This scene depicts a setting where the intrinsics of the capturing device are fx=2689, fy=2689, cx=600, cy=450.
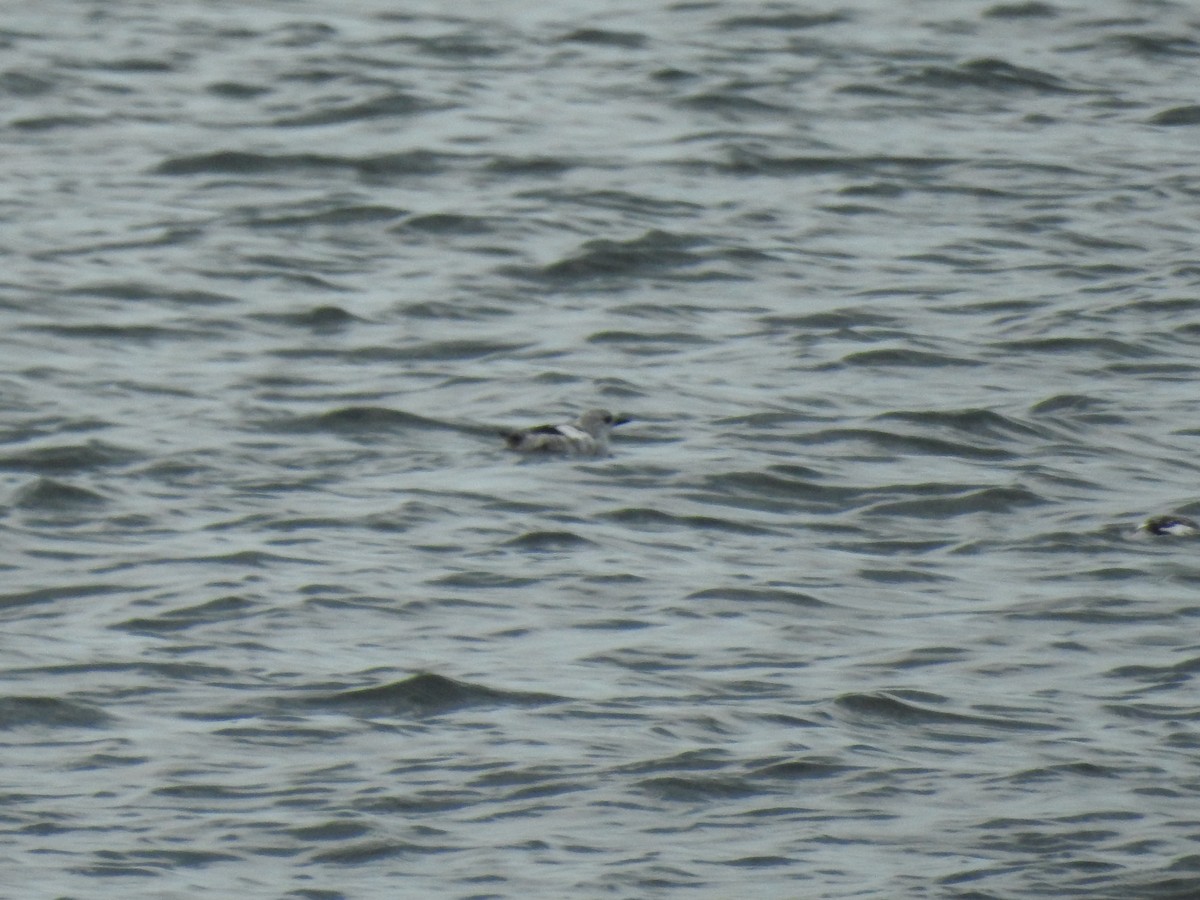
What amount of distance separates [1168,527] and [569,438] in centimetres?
279

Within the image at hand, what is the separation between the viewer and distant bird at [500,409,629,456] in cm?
1253

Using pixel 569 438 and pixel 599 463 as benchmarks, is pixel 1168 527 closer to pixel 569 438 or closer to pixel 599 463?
pixel 599 463

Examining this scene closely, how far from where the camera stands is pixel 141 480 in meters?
12.1

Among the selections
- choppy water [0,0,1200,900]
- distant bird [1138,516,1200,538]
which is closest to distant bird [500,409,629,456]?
choppy water [0,0,1200,900]

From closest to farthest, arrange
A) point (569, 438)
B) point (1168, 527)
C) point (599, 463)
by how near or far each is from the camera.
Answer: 1. point (1168, 527)
2. point (569, 438)
3. point (599, 463)

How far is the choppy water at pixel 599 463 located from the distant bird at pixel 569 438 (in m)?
0.10

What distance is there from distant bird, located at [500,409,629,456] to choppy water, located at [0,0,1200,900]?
3.9 inches

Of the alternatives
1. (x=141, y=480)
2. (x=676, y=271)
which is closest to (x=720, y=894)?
(x=141, y=480)

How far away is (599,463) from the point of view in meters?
12.6

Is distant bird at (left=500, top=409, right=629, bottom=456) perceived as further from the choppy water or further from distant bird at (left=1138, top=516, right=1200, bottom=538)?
distant bird at (left=1138, top=516, right=1200, bottom=538)

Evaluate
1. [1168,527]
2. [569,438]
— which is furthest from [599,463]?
[1168,527]

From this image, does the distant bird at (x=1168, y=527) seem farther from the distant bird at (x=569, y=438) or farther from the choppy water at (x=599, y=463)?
the distant bird at (x=569, y=438)

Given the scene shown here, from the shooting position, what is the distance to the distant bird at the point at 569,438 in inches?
493

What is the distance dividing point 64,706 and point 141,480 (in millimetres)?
2852
